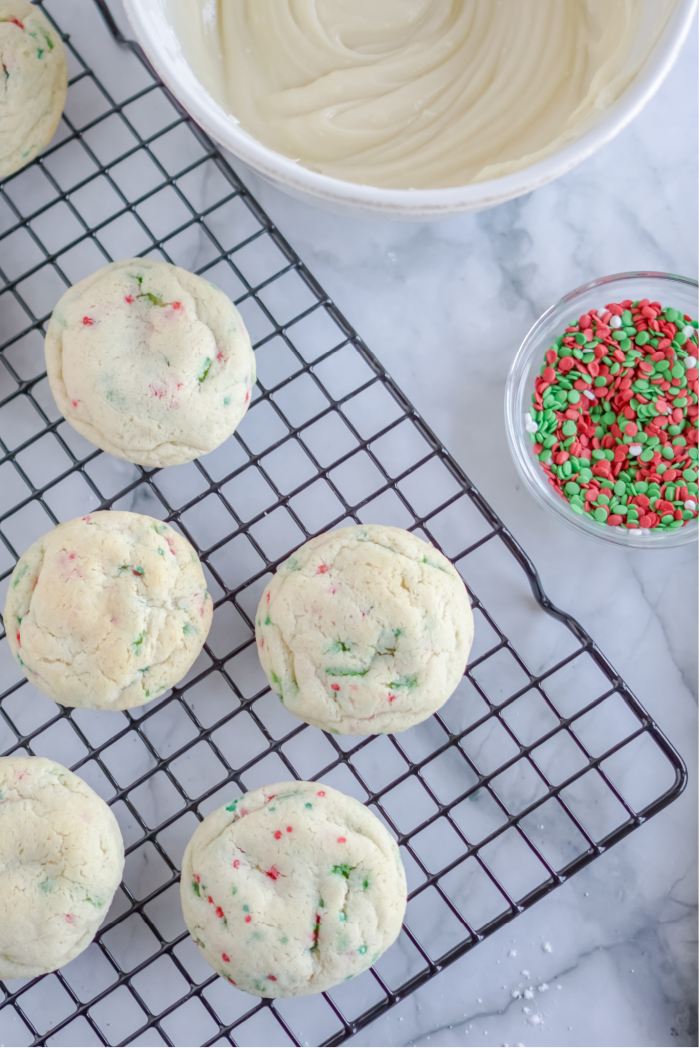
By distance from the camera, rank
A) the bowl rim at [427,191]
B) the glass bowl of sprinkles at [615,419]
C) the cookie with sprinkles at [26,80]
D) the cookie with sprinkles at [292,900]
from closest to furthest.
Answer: the bowl rim at [427,191] → the cookie with sprinkles at [292,900] → the cookie with sprinkles at [26,80] → the glass bowl of sprinkles at [615,419]

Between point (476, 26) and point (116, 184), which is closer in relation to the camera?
point (476, 26)

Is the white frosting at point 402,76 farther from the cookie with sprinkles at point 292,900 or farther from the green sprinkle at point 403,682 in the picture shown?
the cookie with sprinkles at point 292,900

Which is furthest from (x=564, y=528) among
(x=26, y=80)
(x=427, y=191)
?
(x=26, y=80)

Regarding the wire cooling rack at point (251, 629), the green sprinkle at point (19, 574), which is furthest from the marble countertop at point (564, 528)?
the green sprinkle at point (19, 574)

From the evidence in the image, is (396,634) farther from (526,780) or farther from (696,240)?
(696,240)

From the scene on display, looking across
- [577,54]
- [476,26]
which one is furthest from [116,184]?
[577,54]

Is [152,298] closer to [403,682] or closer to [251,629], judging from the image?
[251,629]
